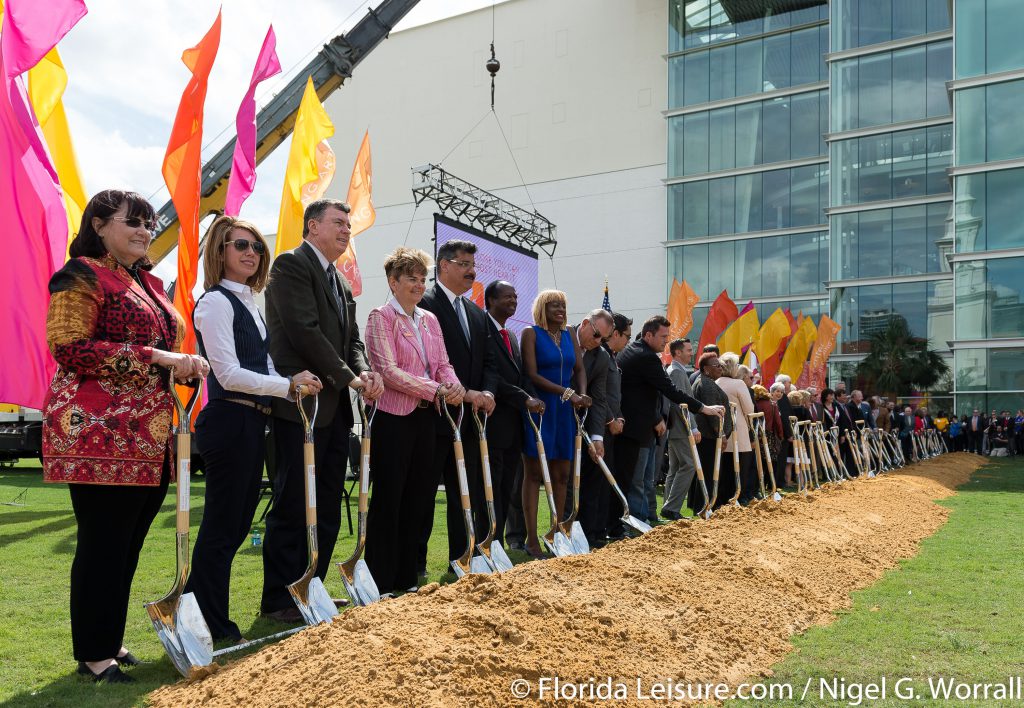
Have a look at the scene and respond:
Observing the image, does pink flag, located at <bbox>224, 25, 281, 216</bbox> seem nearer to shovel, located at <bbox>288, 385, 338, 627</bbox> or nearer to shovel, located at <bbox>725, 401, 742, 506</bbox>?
shovel, located at <bbox>725, 401, 742, 506</bbox>

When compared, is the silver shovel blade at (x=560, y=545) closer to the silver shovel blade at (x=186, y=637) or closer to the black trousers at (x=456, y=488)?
the black trousers at (x=456, y=488)

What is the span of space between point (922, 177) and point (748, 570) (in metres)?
29.5

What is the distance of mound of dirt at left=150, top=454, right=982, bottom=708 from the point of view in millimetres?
3004

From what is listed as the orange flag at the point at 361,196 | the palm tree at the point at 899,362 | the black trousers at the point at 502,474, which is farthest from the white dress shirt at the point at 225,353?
the palm tree at the point at 899,362

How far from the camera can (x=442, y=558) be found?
6.65 m

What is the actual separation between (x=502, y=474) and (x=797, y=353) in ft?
64.1

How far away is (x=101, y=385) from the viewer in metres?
3.25

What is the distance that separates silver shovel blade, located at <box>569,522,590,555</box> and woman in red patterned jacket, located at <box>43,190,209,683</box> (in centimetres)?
333

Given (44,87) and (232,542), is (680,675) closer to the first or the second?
(232,542)

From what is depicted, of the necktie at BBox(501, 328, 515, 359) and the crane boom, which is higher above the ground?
the crane boom

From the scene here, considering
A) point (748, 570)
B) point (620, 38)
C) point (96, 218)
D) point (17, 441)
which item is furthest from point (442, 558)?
point (620, 38)

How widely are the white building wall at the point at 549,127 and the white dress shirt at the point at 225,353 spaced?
101 feet

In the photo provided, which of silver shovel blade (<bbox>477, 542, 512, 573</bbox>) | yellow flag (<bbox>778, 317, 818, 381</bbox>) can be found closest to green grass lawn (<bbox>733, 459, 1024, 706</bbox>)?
silver shovel blade (<bbox>477, 542, 512, 573</bbox>)

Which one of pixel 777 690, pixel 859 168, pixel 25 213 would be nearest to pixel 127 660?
pixel 777 690
